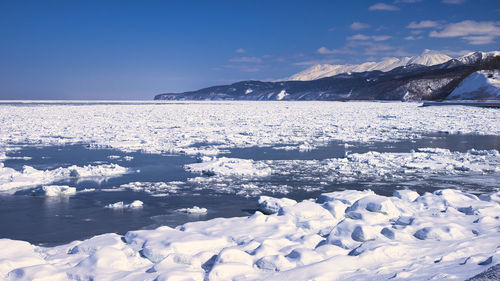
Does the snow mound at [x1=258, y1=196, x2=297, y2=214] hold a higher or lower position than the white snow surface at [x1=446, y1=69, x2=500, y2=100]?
lower

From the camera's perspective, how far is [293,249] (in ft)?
15.0

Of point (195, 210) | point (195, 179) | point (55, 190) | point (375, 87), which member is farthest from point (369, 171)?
point (375, 87)

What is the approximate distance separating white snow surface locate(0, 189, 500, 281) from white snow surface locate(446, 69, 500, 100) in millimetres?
56096

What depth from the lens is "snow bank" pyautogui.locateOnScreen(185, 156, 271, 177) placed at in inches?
368

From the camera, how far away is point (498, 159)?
11.1 metres

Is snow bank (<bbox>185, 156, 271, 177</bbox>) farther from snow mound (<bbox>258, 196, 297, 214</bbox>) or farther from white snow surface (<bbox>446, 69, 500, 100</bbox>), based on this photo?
white snow surface (<bbox>446, 69, 500, 100</bbox>)

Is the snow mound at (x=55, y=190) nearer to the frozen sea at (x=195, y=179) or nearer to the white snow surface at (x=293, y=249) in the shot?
the frozen sea at (x=195, y=179)

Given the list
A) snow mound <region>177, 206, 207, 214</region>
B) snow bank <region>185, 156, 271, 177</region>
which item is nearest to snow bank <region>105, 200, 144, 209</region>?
snow mound <region>177, 206, 207, 214</region>

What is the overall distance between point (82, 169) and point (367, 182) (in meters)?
5.86

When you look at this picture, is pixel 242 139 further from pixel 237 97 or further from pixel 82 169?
pixel 237 97

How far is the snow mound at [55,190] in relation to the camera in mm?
7387

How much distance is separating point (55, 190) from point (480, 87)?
207 ft

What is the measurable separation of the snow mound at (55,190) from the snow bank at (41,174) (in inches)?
28.1

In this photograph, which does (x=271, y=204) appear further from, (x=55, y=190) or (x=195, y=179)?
(x=55, y=190)
